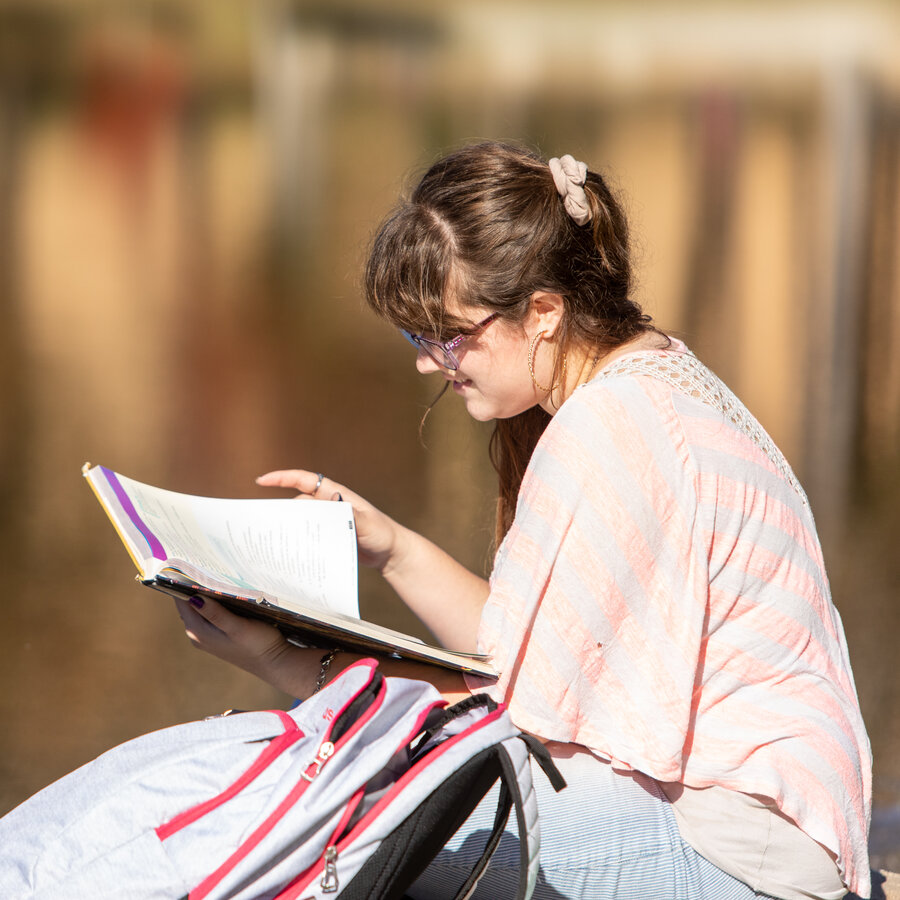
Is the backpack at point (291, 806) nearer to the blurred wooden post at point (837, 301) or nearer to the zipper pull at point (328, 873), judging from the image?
the zipper pull at point (328, 873)

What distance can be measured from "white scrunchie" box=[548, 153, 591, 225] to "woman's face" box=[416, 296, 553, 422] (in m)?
0.13

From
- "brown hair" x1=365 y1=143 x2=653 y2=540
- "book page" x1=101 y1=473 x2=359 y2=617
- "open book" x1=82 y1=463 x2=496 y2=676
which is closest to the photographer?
"open book" x1=82 y1=463 x2=496 y2=676

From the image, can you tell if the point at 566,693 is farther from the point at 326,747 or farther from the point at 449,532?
the point at 449,532

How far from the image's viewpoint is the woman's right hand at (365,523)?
1.61 meters

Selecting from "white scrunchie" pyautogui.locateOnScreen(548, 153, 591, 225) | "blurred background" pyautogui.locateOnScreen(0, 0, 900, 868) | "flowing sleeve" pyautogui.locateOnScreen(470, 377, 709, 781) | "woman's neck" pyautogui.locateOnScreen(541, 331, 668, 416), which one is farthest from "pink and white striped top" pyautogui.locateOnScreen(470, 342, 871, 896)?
"blurred background" pyautogui.locateOnScreen(0, 0, 900, 868)

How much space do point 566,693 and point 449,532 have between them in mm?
2265

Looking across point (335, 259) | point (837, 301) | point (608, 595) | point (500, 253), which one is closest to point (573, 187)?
point (500, 253)

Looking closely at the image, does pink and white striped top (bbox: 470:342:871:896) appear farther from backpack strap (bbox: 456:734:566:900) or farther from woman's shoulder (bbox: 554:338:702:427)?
backpack strap (bbox: 456:734:566:900)

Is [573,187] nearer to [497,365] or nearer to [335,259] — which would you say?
[497,365]

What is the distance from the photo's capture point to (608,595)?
4.00 feet

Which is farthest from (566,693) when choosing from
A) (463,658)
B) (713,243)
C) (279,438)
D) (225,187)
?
(225,187)

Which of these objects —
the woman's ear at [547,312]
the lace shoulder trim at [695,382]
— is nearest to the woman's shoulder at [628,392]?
the lace shoulder trim at [695,382]

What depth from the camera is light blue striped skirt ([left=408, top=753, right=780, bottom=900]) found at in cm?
121

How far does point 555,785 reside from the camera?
105 centimetres
